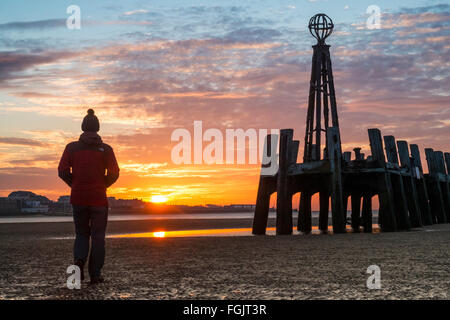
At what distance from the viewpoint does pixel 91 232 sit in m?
6.93

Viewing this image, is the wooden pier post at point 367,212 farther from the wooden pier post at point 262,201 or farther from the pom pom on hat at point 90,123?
the pom pom on hat at point 90,123

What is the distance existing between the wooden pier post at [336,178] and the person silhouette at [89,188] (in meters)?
12.0

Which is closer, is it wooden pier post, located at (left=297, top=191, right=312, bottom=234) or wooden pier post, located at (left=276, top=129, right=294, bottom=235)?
wooden pier post, located at (left=276, top=129, right=294, bottom=235)

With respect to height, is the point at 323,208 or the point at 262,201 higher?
the point at 323,208

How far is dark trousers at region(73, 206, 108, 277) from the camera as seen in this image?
6812mm

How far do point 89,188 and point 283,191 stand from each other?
12921 mm

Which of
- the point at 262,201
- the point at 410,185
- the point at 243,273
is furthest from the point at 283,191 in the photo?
the point at 243,273

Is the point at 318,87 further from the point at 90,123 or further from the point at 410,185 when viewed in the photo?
the point at 90,123

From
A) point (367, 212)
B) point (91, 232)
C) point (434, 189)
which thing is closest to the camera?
point (91, 232)

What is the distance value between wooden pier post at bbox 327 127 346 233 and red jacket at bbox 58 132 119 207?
Answer: 1195 centimetres

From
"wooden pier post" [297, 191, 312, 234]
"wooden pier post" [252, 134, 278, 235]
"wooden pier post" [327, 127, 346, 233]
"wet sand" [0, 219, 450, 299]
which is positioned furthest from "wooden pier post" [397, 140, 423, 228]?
"wet sand" [0, 219, 450, 299]

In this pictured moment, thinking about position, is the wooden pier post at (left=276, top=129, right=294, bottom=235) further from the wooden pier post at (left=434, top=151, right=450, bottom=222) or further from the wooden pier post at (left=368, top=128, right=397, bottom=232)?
the wooden pier post at (left=434, top=151, right=450, bottom=222)
